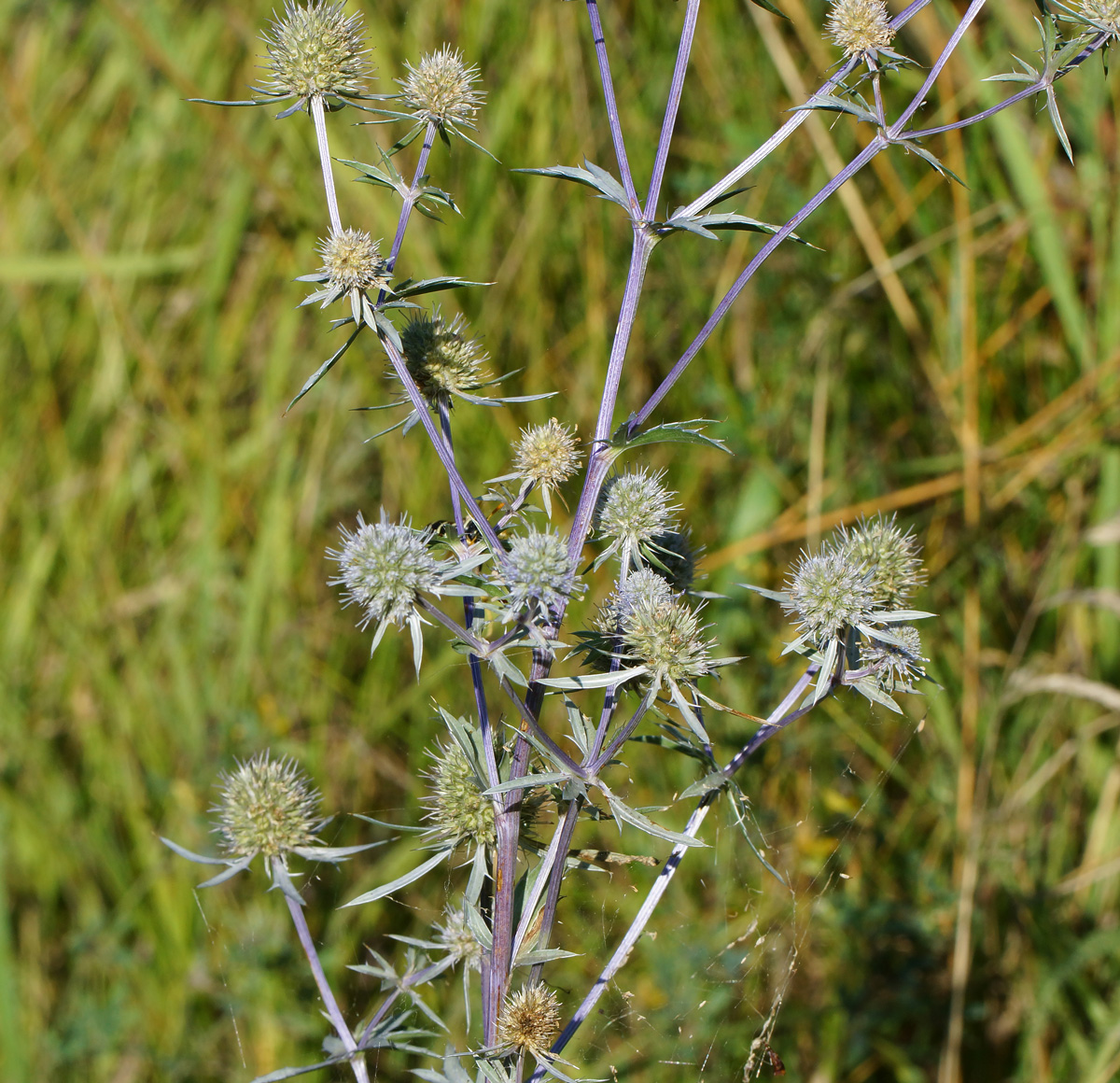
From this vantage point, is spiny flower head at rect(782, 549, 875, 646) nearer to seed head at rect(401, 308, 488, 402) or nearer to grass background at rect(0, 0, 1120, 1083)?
seed head at rect(401, 308, 488, 402)

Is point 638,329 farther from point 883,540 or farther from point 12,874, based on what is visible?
point 12,874

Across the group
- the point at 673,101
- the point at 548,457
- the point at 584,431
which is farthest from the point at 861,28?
the point at 584,431

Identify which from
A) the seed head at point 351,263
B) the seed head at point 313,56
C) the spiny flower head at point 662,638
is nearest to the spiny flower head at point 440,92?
the seed head at point 313,56

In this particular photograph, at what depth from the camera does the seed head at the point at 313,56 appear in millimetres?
1290

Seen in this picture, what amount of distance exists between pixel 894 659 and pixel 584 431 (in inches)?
75.7

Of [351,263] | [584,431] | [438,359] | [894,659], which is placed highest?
[351,263]

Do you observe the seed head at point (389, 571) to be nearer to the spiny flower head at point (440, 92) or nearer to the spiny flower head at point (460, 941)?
the spiny flower head at point (460, 941)

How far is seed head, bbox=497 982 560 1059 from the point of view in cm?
116

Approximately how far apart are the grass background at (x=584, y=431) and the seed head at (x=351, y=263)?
56.0 inches

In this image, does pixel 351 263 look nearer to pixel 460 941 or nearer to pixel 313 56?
pixel 313 56

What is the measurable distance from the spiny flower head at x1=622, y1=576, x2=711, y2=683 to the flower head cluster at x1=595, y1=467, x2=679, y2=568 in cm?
7

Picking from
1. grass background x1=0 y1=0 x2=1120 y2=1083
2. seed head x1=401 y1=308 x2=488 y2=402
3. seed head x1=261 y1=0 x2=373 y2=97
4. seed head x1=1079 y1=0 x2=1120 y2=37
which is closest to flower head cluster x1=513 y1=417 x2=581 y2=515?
seed head x1=401 y1=308 x2=488 y2=402

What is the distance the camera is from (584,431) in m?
3.09

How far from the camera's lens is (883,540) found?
150 centimetres
